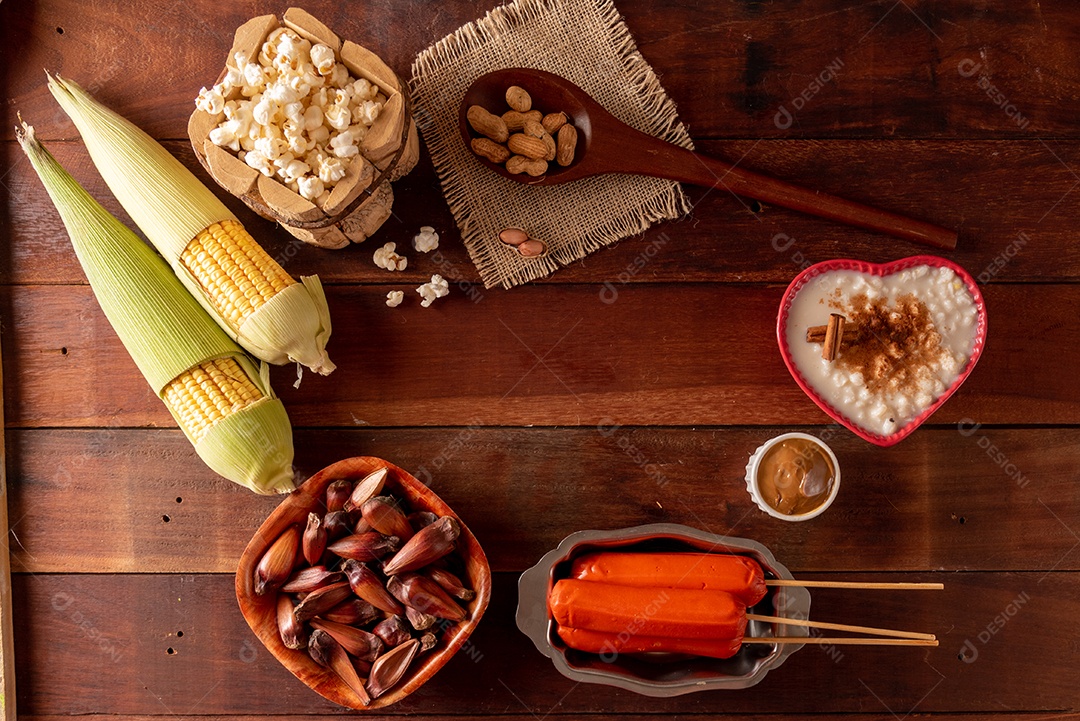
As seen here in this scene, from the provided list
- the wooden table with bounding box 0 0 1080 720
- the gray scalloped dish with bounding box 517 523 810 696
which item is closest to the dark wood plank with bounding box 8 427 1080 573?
the wooden table with bounding box 0 0 1080 720

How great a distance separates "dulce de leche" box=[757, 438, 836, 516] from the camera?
1183 millimetres

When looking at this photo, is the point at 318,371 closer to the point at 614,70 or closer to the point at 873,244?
the point at 614,70

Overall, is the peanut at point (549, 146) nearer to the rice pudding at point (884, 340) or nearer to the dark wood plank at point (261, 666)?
the rice pudding at point (884, 340)

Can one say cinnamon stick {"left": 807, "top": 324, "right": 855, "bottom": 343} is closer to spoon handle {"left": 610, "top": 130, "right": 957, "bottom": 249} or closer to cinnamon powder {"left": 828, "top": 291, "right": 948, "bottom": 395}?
cinnamon powder {"left": 828, "top": 291, "right": 948, "bottom": 395}

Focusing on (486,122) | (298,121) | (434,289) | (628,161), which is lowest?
(434,289)

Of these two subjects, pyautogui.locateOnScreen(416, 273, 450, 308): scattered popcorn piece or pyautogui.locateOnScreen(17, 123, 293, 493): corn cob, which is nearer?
pyautogui.locateOnScreen(17, 123, 293, 493): corn cob

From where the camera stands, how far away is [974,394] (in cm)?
128

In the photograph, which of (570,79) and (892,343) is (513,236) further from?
(892,343)

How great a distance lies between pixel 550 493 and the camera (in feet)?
4.13

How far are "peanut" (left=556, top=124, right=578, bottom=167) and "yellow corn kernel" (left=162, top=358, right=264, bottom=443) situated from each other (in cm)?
61

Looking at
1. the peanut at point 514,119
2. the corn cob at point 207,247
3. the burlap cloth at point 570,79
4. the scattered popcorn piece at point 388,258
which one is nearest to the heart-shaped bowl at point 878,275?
the burlap cloth at point 570,79

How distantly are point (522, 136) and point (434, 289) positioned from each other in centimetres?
29

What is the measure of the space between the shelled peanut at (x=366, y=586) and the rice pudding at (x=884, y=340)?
64cm

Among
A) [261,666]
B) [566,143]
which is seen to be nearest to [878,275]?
[566,143]
